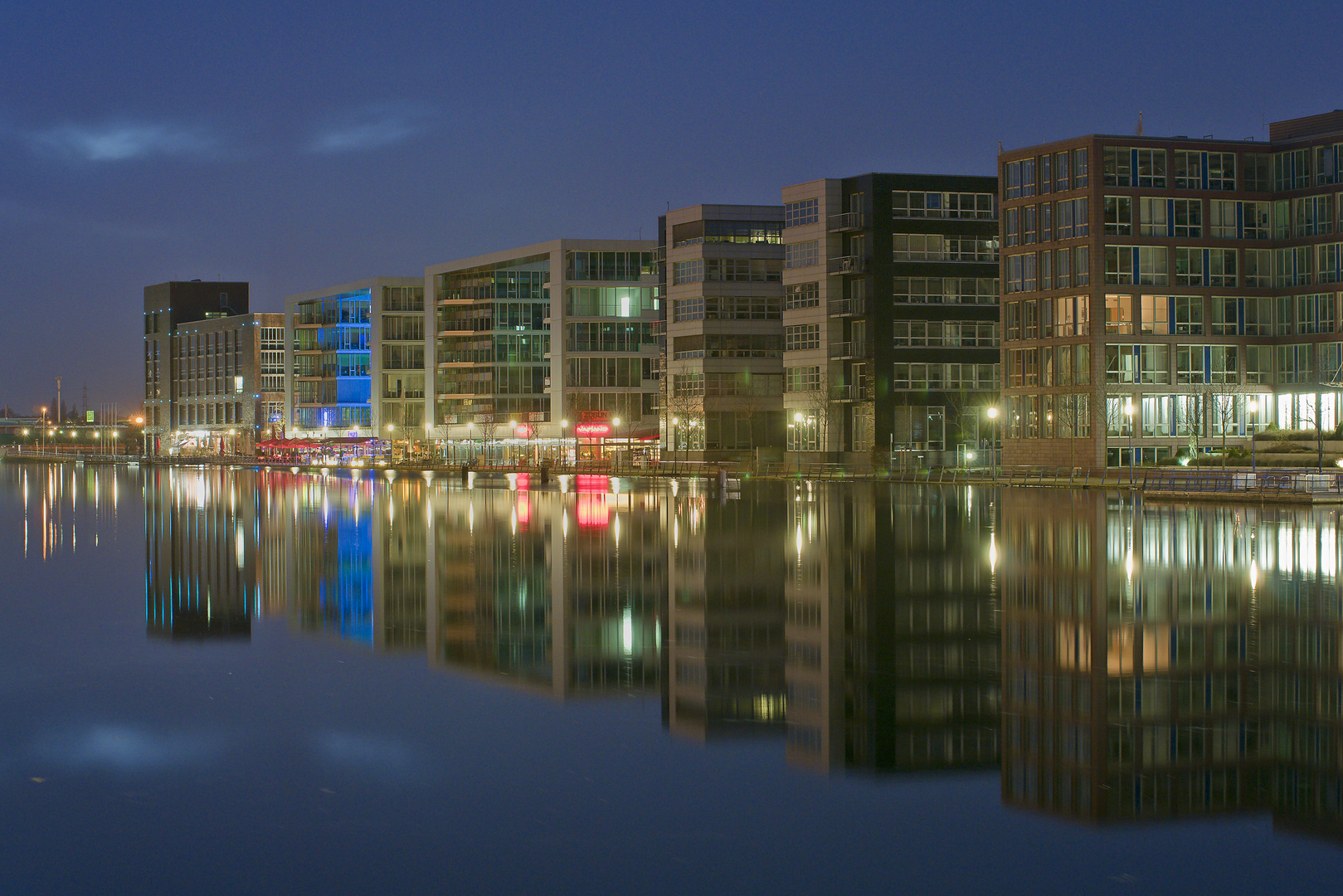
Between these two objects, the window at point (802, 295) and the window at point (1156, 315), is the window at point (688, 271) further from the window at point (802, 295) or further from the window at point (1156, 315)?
the window at point (1156, 315)

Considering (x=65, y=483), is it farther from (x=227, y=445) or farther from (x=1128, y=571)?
(x=227, y=445)

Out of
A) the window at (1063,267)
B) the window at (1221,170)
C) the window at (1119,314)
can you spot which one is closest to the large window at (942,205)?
the window at (1063,267)

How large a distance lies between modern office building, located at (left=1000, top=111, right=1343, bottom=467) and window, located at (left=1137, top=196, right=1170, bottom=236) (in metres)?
0.11

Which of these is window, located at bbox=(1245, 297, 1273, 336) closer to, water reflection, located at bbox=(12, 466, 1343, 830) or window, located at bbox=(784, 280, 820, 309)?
window, located at bbox=(784, 280, 820, 309)

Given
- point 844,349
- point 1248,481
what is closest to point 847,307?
point 844,349

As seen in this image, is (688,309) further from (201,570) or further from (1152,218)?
(201,570)

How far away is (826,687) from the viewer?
14.4 m

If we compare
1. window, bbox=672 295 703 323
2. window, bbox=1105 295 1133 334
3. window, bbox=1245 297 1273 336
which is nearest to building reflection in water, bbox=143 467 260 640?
window, bbox=1105 295 1133 334

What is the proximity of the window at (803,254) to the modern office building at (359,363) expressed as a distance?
58804 mm

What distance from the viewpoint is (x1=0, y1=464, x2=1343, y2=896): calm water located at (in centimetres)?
873

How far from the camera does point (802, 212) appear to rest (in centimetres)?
10456

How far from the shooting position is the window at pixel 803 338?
10425cm

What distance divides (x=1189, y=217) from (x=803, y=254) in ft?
94.4

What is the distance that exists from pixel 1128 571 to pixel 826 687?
13092 millimetres
